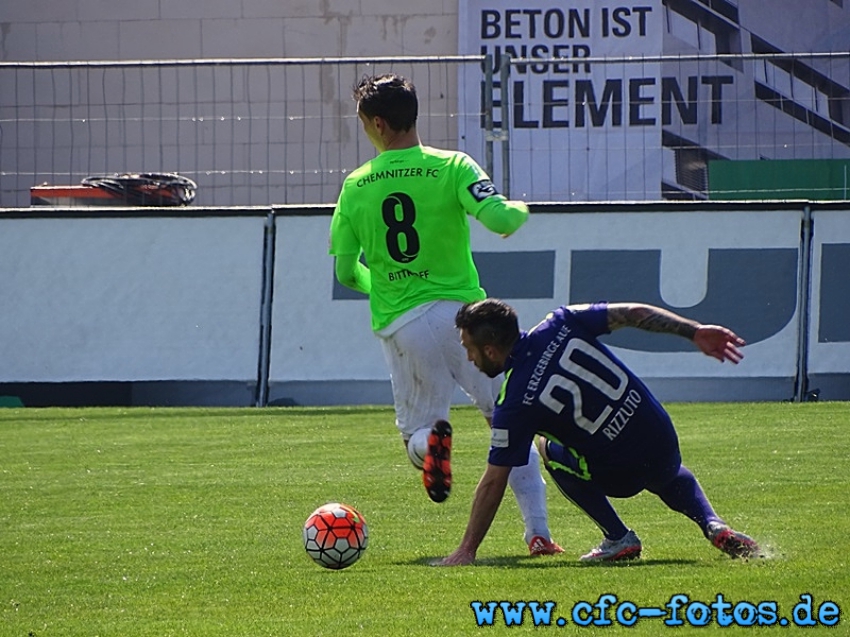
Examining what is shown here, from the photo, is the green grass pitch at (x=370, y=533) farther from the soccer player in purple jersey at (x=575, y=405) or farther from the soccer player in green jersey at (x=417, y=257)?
the soccer player in green jersey at (x=417, y=257)

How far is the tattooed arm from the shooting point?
6.17 meters

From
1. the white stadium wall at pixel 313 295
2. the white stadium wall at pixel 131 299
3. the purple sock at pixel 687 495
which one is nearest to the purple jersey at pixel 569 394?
the purple sock at pixel 687 495

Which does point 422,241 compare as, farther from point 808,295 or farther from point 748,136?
point 748,136

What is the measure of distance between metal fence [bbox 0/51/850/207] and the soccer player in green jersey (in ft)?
30.8

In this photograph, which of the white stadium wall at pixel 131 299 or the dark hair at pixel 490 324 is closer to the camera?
the dark hair at pixel 490 324

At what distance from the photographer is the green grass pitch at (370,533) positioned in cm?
559

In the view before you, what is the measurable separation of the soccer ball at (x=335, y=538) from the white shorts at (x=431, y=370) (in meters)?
0.90

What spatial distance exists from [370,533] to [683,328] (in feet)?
7.49

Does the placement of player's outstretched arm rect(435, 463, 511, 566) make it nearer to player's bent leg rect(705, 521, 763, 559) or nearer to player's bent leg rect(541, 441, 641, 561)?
player's bent leg rect(541, 441, 641, 561)

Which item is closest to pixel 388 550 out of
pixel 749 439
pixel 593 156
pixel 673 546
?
pixel 673 546

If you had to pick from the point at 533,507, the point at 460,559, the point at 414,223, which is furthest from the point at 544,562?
the point at 414,223

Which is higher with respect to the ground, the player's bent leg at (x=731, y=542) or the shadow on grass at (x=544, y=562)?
the player's bent leg at (x=731, y=542)

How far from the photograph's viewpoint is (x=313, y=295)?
15.4 meters

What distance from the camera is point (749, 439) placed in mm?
11477
